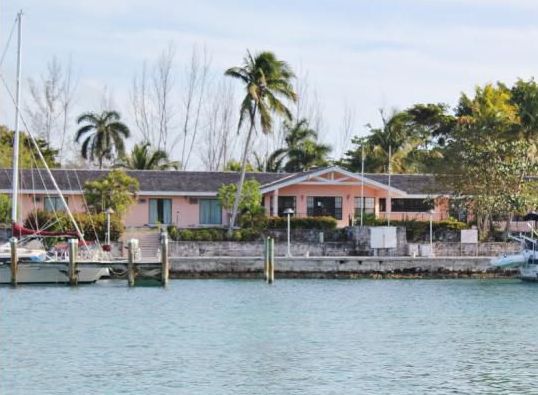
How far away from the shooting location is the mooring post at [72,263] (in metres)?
54.2

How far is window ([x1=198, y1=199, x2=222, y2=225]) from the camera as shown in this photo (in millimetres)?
76000

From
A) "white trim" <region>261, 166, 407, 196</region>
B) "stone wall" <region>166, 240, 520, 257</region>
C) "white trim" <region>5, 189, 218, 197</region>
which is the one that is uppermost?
"white trim" <region>261, 166, 407, 196</region>

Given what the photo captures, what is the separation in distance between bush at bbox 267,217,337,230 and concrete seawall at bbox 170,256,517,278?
630 cm

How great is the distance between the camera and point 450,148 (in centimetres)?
7350

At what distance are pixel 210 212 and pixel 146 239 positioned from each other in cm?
917

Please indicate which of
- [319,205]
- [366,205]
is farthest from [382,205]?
[319,205]

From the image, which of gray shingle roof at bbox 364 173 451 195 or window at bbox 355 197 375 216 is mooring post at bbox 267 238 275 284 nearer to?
window at bbox 355 197 375 216

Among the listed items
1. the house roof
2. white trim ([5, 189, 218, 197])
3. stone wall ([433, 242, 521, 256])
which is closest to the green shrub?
the house roof

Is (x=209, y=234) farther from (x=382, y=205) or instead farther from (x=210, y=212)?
(x=382, y=205)

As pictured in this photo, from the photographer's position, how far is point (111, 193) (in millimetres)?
69438

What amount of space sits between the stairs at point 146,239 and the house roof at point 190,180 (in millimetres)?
5150

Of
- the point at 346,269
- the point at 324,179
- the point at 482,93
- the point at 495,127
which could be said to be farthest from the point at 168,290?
the point at 482,93

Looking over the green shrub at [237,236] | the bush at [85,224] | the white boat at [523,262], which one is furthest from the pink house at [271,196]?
the white boat at [523,262]

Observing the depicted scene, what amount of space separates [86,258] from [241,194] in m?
16.3
